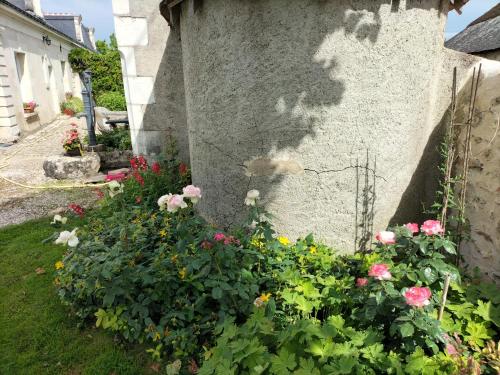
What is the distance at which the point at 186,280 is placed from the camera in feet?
9.11

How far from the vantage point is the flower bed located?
1.94 m

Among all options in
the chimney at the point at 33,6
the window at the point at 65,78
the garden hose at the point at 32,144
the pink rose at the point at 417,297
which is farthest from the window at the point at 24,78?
the pink rose at the point at 417,297

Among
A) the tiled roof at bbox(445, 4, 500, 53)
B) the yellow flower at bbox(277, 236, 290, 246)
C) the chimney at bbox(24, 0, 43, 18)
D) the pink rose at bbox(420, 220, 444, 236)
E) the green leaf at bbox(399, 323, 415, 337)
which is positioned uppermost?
the chimney at bbox(24, 0, 43, 18)

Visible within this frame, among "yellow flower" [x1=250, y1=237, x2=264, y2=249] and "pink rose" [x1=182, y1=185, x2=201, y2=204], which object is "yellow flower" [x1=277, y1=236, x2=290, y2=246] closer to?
"yellow flower" [x1=250, y1=237, x2=264, y2=249]

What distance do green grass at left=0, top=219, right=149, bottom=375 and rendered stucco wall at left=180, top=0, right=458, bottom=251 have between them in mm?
1637

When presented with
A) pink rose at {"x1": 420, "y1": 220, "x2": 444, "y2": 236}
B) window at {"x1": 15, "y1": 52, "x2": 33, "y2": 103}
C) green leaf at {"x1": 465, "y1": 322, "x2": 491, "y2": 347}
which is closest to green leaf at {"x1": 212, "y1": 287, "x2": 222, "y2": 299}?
pink rose at {"x1": 420, "y1": 220, "x2": 444, "y2": 236}

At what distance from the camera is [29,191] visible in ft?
21.9

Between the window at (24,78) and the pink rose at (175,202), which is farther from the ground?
the window at (24,78)

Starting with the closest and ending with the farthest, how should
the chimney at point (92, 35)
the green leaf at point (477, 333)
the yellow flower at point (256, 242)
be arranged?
the green leaf at point (477, 333) < the yellow flower at point (256, 242) < the chimney at point (92, 35)

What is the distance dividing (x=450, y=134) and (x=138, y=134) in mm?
4770

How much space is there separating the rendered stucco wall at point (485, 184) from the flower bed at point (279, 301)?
1.09ft

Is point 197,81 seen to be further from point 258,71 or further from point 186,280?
point 186,280

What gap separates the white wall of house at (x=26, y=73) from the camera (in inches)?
427

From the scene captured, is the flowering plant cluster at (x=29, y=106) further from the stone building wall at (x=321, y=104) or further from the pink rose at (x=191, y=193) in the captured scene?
Answer: the pink rose at (x=191, y=193)
